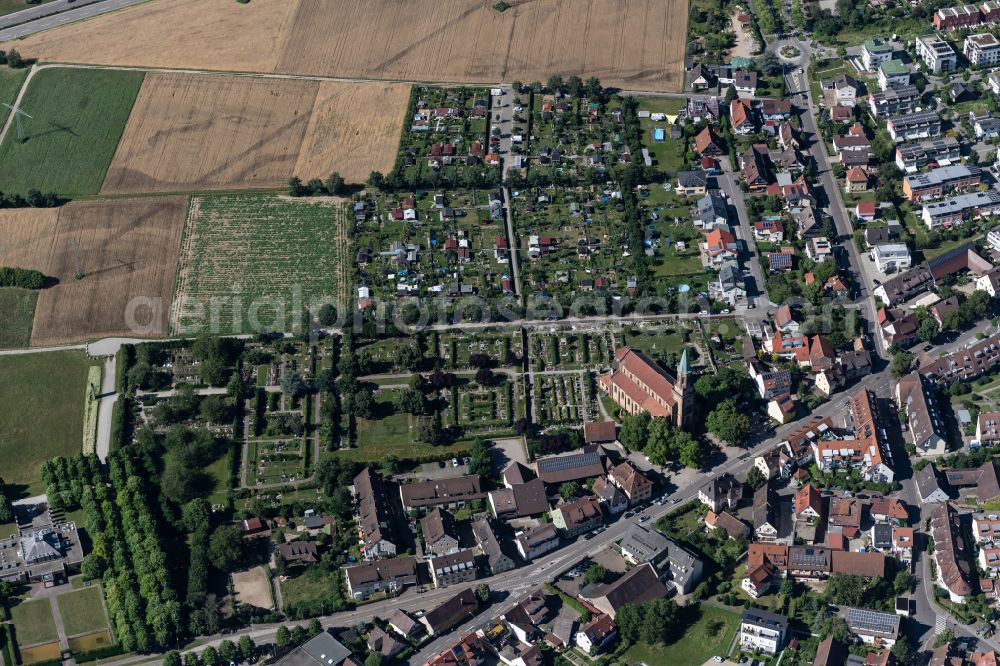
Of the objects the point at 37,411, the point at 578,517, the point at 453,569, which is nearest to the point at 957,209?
the point at 578,517

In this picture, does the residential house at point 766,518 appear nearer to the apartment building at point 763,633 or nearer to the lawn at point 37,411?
the apartment building at point 763,633

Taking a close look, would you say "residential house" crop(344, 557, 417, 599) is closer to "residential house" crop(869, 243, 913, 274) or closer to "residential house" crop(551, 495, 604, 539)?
"residential house" crop(551, 495, 604, 539)

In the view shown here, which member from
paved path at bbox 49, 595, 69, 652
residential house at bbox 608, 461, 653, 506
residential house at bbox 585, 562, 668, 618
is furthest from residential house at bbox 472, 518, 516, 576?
paved path at bbox 49, 595, 69, 652

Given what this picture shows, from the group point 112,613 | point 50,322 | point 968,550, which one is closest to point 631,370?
point 968,550

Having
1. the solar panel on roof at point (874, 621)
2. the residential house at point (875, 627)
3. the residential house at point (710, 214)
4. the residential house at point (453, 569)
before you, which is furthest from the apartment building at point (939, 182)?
the residential house at point (453, 569)

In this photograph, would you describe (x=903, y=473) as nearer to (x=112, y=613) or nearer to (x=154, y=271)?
(x=112, y=613)

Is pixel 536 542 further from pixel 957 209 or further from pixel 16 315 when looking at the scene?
pixel 16 315

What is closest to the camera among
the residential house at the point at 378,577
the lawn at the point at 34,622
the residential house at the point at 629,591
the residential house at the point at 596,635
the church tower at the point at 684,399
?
the residential house at the point at 596,635

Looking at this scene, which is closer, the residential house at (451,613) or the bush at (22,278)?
the residential house at (451,613)
